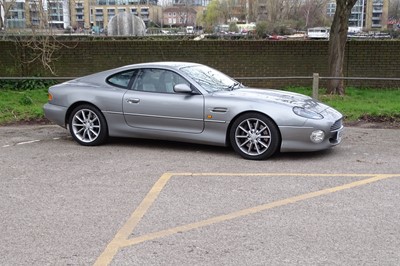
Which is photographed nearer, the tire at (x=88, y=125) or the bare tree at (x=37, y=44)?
the tire at (x=88, y=125)

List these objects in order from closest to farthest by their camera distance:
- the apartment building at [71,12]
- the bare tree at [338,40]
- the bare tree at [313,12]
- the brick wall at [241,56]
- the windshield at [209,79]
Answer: the windshield at [209,79], the bare tree at [338,40], the apartment building at [71,12], the brick wall at [241,56], the bare tree at [313,12]

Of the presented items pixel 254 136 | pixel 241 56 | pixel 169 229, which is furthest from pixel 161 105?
pixel 241 56

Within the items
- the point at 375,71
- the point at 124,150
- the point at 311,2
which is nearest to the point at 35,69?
the point at 124,150

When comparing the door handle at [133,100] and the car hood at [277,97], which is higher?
the car hood at [277,97]

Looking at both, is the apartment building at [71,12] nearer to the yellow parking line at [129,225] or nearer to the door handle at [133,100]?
the door handle at [133,100]

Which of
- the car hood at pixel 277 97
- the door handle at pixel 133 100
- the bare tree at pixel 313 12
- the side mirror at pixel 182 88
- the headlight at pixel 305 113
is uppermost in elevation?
the bare tree at pixel 313 12

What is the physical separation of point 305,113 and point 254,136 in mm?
770

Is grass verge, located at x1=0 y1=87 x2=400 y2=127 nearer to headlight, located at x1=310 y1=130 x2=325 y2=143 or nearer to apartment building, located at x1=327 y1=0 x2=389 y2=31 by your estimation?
headlight, located at x1=310 y1=130 x2=325 y2=143

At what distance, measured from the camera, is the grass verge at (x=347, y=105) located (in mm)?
10094

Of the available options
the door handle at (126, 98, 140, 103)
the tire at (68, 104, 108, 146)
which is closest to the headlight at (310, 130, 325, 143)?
the door handle at (126, 98, 140, 103)

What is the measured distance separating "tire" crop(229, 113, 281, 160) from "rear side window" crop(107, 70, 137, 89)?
190 centimetres

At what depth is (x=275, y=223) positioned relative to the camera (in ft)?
14.6

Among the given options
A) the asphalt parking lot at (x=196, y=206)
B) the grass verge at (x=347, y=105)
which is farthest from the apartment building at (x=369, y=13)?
the asphalt parking lot at (x=196, y=206)

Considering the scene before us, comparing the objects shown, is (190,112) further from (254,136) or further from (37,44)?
(37,44)
